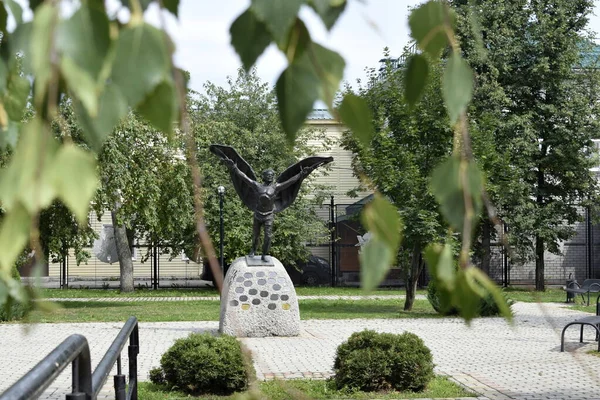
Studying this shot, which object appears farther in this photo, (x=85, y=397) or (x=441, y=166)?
(x=85, y=397)

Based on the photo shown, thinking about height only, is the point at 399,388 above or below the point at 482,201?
below

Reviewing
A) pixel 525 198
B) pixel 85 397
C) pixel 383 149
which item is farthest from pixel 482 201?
pixel 525 198

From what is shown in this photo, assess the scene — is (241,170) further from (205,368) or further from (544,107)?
(544,107)

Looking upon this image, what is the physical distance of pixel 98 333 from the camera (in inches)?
605

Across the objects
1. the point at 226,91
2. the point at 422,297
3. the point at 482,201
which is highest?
the point at 226,91

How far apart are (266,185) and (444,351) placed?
421 cm

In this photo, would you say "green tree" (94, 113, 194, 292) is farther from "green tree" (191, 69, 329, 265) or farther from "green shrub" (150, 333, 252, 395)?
"green shrub" (150, 333, 252, 395)

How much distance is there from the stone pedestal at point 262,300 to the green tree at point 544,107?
14.7 meters

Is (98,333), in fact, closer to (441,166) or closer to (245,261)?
(245,261)

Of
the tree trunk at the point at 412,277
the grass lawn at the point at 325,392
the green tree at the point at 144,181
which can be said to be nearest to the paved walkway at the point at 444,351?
the grass lawn at the point at 325,392

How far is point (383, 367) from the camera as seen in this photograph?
29.8 feet

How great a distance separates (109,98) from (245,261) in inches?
574

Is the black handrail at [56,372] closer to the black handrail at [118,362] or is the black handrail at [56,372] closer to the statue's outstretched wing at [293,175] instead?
the black handrail at [118,362]

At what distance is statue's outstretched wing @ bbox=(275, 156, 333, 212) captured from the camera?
15047 millimetres
